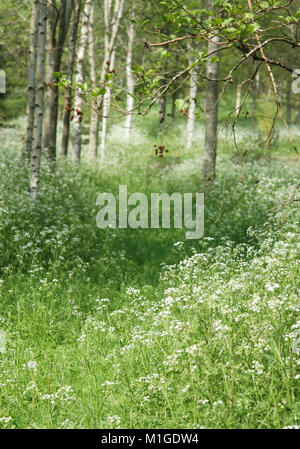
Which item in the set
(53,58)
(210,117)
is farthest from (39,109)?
(53,58)

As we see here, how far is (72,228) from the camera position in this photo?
28.5 feet

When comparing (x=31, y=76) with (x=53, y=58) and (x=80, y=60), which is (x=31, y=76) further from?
(x=80, y=60)

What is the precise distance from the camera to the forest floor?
3631 mm

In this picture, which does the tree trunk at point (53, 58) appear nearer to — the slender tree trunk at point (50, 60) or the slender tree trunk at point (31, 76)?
the slender tree trunk at point (50, 60)

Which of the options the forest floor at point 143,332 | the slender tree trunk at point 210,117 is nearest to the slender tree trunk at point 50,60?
the slender tree trunk at point 210,117

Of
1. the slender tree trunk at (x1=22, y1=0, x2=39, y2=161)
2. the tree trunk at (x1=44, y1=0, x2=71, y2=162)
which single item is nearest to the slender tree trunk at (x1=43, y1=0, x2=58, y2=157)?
the tree trunk at (x1=44, y1=0, x2=71, y2=162)

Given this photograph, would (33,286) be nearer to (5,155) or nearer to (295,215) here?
(295,215)

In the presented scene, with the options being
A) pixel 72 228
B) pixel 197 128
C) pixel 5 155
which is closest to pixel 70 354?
pixel 72 228

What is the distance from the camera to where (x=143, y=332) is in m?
5.01

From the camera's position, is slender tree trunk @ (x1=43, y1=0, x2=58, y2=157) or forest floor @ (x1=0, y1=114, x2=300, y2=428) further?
slender tree trunk @ (x1=43, y1=0, x2=58, y2=157)

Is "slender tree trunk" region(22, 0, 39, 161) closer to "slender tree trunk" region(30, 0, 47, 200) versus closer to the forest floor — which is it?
"slender tree trunk" region(30, 0, 47, 200)

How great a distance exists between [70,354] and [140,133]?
25790 millimetres

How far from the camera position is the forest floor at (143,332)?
3631mm
